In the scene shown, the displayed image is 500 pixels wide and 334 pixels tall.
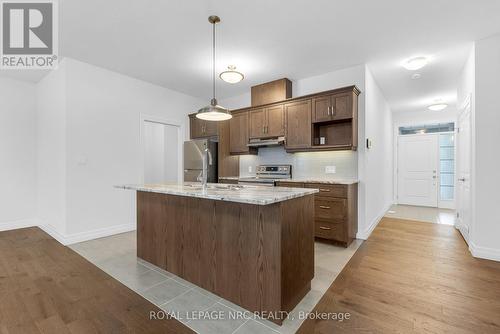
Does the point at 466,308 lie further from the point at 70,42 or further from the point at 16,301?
the point at 70,42

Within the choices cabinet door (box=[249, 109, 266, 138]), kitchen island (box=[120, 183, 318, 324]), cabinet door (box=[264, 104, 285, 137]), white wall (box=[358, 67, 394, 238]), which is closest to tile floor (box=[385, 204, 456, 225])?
white wall (box=[358, 67, 394, 238])

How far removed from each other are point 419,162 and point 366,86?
4389 millimetres

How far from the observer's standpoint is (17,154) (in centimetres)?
441

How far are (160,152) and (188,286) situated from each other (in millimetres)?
5354

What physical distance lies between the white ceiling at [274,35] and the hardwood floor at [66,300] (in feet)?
9.32

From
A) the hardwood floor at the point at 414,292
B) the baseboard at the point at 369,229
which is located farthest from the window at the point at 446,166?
the hardwood floor at the point at 414,292

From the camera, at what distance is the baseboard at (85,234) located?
3488 millimetres

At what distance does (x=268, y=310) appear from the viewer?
177 cm

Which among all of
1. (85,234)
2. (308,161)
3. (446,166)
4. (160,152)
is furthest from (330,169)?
(160,152)

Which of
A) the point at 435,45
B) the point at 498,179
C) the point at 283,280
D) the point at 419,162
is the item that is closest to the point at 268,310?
the point at 283,280

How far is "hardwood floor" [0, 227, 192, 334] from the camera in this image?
1715mm

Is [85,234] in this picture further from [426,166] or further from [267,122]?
[426,166]

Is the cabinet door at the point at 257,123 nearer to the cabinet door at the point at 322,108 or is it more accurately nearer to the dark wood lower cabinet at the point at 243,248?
the cabinet door at the point at 322,108

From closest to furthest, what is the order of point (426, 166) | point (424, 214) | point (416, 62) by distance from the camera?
point (416, 62) → point (424, 214) → point (426, 166)
